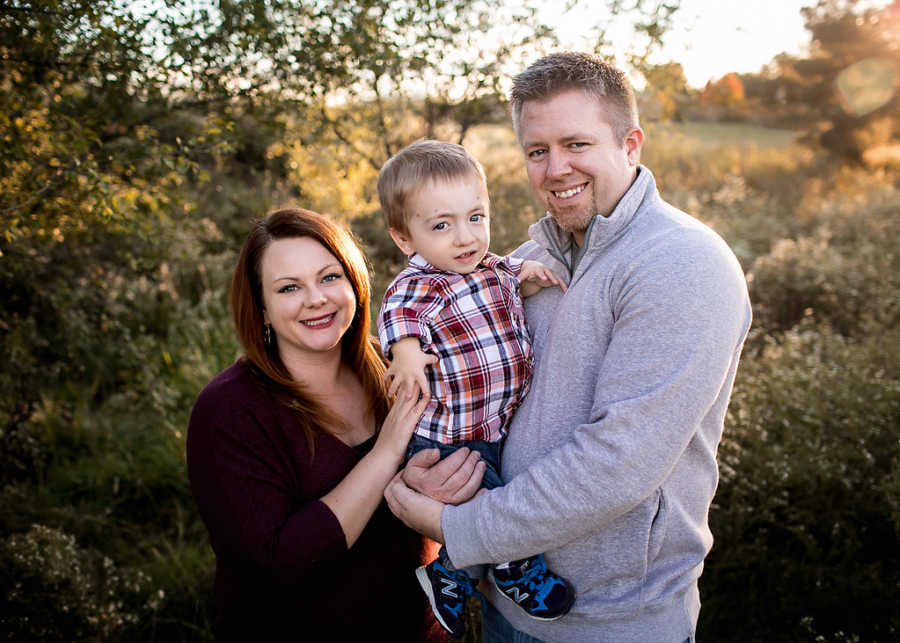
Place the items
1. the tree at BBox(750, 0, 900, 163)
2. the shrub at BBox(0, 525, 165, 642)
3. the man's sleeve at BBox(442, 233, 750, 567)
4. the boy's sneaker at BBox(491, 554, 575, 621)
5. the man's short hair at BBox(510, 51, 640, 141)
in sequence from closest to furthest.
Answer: the man's sleeve at BBox(442, 233, 750, 567) < the boy's sneaker at BBox(491, 554, 575, 621) < the man's short hair at BBox(510, 51, 640, 141) < the shrub at BBox(0, 525, 165, 642) < the tree at BBox(750, 0, 900, 163)

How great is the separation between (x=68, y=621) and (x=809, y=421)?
4597 mm

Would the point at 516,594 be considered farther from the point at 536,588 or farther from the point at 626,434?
the point at 626,434

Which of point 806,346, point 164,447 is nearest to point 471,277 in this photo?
point 164,447

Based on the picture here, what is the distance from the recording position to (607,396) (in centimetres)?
157

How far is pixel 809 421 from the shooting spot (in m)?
4.09

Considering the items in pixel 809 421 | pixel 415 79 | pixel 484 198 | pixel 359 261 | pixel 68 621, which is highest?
pixel 415 79

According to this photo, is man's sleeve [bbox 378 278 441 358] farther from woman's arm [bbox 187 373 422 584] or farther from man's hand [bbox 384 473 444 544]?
man's hand [bbox 384 473 444 544]

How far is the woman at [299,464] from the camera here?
2004mm

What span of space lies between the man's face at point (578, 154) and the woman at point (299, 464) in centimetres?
84

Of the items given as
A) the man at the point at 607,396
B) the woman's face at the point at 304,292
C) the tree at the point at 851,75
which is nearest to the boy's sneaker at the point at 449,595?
the man at the point at 607,396

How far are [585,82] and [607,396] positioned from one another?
3.16 feet

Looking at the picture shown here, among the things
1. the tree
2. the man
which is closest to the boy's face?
the man

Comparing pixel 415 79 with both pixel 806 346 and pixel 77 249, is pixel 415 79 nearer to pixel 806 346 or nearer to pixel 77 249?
pixel 77 249

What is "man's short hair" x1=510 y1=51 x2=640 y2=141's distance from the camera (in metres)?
1.85
